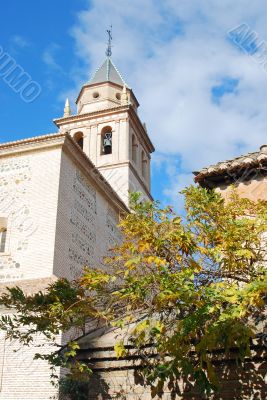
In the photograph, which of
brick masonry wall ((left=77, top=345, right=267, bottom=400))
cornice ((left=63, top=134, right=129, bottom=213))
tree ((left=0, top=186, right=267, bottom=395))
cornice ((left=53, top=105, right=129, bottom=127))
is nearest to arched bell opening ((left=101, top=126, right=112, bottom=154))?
cornice ((left=53, top=105, right=129, bottom=127))

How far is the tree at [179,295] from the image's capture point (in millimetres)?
4695

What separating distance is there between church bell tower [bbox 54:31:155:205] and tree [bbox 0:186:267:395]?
16.0 metres

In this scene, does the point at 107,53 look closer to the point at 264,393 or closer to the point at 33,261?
the point at 33,261

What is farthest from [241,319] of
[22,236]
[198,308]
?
[22,236]

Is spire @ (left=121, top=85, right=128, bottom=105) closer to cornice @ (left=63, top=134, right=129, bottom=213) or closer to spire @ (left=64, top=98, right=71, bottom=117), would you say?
spire @ (left=64, top=98, right=71, bottom=117)

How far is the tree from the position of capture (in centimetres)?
470

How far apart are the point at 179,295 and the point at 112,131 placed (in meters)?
20.2

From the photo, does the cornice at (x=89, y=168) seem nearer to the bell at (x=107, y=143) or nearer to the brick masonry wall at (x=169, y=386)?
the brick masonry wall at (x=169, y=386)

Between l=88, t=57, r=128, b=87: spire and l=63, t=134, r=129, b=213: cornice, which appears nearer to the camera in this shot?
l=63, t=134, r=129, b=213: cornice

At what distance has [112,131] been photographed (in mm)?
24375

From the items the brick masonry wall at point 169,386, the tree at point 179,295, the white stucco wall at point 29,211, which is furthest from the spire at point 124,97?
the brick masonry wall at point 169,386

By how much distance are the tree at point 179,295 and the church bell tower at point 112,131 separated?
16034 millimetres

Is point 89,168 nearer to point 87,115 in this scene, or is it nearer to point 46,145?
point 46,145

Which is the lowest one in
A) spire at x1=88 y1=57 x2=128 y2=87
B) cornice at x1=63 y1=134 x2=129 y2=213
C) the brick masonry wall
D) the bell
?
the brick masonry wall
